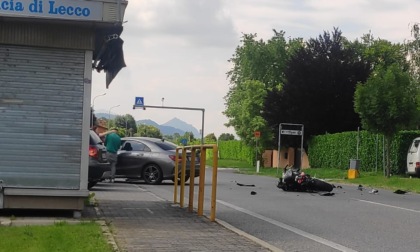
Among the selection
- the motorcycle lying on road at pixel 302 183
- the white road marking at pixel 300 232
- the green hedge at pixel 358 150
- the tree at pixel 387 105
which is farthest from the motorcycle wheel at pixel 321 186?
the green hedge at pixel 358 150

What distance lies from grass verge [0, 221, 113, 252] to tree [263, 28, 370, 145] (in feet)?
142

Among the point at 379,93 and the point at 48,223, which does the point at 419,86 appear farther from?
the point at 48,223

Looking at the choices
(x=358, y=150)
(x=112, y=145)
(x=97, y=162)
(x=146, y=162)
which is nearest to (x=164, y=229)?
(x=97, y=162)

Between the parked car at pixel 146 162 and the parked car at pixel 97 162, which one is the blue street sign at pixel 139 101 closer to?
the parked car at pixel 146 162

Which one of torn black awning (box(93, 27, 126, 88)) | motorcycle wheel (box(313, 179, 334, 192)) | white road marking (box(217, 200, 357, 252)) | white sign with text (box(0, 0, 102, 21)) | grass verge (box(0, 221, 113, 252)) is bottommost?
white road marking (box(217, 200, 357, 252))

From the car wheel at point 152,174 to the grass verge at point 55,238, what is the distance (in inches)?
517

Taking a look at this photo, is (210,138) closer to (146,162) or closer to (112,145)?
(146,162)

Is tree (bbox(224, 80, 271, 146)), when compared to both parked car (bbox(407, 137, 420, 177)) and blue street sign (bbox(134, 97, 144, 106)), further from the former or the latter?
parked car (bbox(407, 137, 420, 177))

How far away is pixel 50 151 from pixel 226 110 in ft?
227

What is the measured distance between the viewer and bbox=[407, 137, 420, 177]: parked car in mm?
32438

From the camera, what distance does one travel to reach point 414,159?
3300 cm

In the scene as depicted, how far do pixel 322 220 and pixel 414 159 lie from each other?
66.9 feet

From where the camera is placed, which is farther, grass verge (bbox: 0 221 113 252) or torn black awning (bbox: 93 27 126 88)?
torn black awning (bbox: 93 27 126 88)

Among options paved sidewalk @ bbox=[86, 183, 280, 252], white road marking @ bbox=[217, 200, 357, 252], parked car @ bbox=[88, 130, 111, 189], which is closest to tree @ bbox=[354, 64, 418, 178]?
parked car @ bbox=[88, 130, 111, 189]
